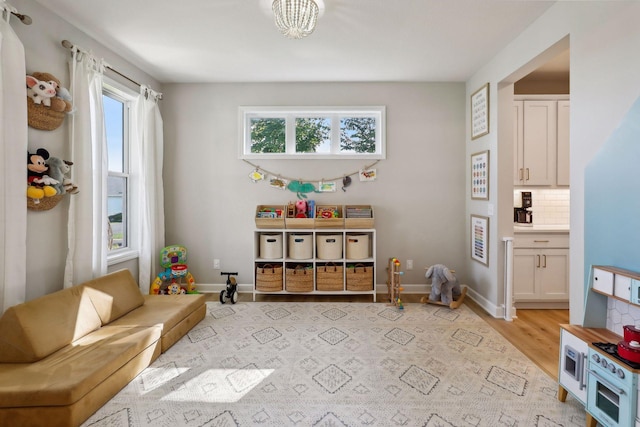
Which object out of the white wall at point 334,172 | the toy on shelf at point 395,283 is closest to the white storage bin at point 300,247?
the white wall at point 334,172

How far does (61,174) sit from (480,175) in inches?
160

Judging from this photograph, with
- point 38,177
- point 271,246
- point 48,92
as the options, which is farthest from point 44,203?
point 271,246

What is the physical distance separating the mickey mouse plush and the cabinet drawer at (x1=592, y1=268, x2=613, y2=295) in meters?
3.61

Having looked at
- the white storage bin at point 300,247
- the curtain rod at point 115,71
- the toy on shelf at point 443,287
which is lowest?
the toy on shelf at point 443,287

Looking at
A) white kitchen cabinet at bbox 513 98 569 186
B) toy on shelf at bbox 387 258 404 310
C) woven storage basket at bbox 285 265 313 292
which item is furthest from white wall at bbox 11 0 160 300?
white kitchen cabinet at bbox 513 98 569 186

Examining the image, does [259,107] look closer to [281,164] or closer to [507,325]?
[281,164]

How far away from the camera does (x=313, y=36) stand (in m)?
2.87

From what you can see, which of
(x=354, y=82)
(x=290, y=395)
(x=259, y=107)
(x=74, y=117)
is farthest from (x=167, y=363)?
(x=354, y=82)

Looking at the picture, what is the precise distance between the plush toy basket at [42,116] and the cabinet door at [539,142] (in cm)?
457

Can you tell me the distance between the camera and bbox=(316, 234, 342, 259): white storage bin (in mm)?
3822

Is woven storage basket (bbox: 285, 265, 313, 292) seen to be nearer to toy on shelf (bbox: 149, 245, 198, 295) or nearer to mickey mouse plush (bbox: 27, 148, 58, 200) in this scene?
toy on shelf (bbox: 149, 245, 198, 295)

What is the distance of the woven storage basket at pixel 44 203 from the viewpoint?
7.46 ft

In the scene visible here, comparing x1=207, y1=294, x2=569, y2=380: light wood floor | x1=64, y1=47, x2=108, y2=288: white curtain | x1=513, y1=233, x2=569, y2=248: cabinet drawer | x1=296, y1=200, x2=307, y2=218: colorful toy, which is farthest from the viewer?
x1=296, y1=200, x2=307, y2=218: colorful toy

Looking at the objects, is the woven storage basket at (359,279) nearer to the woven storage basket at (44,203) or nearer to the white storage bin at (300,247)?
the white storage bin at (300,247)
